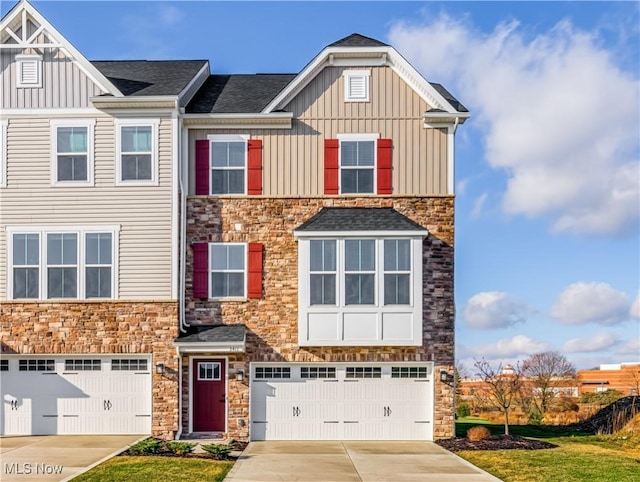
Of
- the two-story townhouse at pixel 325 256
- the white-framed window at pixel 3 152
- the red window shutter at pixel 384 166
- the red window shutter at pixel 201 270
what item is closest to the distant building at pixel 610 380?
the two-story townhouse at pixel 325 256

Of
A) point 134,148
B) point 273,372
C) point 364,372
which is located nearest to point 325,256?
point 364,372

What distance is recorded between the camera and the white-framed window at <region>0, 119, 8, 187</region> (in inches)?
649

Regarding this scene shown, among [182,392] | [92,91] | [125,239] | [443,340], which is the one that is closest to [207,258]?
[125,239]

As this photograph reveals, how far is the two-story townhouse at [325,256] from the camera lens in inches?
630

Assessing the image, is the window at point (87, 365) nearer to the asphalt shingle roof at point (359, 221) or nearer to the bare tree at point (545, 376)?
the asphalt shingle roof at point (359, 221)

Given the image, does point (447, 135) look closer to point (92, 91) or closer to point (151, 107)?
point (151, 107)

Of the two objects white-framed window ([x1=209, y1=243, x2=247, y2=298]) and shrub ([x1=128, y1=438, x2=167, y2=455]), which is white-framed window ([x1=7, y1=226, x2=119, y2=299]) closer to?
white-framed window ([x1=209, y1=243, x2=247, y2=298])

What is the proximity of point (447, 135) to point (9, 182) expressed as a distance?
11185mm

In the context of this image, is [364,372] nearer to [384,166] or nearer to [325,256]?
[325,256]

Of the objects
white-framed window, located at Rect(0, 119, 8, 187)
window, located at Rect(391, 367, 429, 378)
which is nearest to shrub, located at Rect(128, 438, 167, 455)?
window, located at Rect(391, 367, 429, 378)

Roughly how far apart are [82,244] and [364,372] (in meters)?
7.74

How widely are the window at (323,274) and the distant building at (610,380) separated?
52.8ft

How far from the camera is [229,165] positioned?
17.0m

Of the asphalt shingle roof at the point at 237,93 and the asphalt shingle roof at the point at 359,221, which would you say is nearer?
the asphalt shingle roof at the point at 359,221
